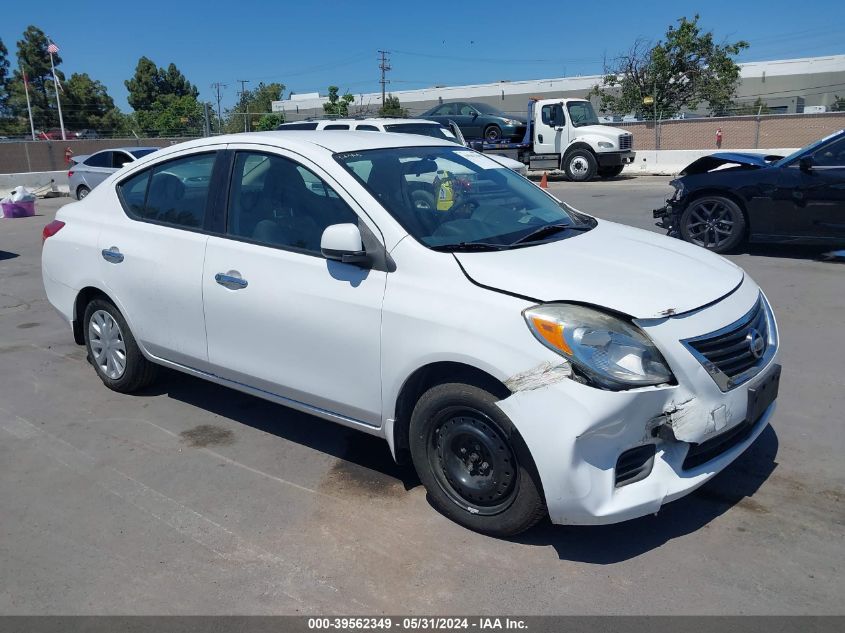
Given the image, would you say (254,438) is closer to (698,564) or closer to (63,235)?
(63,235)

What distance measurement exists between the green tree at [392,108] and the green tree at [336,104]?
3056 millimetres

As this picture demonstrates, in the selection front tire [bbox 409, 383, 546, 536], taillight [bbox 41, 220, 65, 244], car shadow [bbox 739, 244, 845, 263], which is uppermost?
taillight [bbox 41, 220, 65, 244]

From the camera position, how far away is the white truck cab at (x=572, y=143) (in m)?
21.9

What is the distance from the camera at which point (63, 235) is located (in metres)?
5.19

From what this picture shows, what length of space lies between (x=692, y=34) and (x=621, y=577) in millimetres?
39722

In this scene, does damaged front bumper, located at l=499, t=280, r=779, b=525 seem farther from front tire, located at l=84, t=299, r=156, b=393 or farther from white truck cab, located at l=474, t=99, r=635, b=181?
white truck cab, located at l=474, t=99, r=635, b=181

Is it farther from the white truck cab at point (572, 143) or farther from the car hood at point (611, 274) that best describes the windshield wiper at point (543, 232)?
the white truck cab at point (572, 143)

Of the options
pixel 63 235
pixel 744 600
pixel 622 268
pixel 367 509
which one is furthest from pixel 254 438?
pixel 744 600

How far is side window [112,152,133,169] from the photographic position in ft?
57.4

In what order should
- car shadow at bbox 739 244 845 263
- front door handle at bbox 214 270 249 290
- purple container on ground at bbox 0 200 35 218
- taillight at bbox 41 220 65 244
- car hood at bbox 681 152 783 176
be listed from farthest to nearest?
purple container on ground at bbox 0 200 35 218, car shadow at bbox 739 244 845 263, car hood at bbox 681 152 783 176, taillight at bbox 41 220 65 244, front door handle at bbox 214 270 249 290

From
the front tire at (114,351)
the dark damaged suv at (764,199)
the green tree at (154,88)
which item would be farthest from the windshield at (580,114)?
the green tree at (154,88)

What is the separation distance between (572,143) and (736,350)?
20194mm

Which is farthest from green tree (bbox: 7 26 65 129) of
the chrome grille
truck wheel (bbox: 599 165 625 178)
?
the chrome grille

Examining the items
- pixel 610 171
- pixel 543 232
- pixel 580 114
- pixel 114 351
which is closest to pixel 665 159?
pixel 610 171
